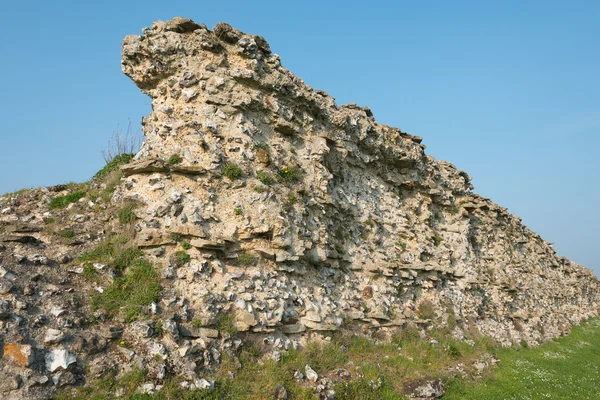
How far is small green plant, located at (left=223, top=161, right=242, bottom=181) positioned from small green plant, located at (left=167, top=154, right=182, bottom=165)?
1184mm

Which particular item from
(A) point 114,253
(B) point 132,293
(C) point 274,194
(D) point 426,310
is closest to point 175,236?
(A) point 114,253

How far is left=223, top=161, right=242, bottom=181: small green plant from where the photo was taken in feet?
35.5

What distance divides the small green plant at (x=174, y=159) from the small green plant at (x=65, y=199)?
9.91 feet

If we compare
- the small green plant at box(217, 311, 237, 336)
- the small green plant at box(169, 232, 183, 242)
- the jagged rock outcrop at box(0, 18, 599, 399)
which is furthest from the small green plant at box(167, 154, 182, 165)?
the small green plant at box(217, 311, 237, 336)

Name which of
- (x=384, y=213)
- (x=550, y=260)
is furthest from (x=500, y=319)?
(x=550, y=260)

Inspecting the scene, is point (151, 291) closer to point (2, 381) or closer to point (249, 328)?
point (249, 328)

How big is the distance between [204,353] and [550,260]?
31.3 metres

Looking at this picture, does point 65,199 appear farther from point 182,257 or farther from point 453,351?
point 453,351

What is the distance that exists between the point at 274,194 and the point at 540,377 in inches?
419

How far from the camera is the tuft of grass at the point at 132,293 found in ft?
27.4

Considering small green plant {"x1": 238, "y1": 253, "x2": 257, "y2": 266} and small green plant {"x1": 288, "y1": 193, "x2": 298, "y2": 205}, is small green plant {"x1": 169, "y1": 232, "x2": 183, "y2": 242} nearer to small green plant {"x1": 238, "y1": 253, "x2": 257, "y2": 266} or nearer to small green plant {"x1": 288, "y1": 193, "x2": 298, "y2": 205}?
small green plant {"x1": 238, "y1": 253, "x2": 257, "y2": 266}

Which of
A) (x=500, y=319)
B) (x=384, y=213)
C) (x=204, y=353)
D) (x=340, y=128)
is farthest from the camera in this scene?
(x=500, y=319)

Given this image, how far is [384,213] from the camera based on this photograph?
1596cm

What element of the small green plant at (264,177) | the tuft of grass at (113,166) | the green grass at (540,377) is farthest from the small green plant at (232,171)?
the green grass at (540,377)
